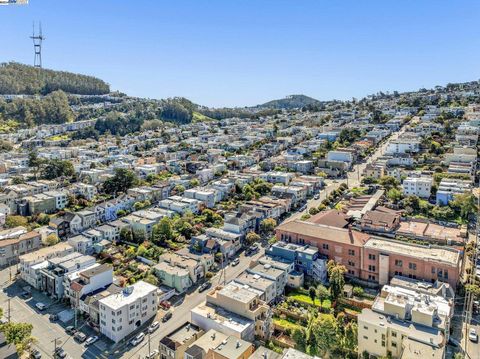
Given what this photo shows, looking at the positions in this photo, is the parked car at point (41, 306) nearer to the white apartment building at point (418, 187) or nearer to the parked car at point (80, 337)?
the parked car at point (80, 337)

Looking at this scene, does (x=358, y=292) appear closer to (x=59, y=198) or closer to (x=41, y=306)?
(x=41, y=306)

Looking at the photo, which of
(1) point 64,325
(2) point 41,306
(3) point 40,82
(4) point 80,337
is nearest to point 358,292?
(4) point 80,337

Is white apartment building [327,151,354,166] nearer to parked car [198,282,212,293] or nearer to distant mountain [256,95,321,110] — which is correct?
parked car [198,282,212,293]

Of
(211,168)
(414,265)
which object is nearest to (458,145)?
(211,168)

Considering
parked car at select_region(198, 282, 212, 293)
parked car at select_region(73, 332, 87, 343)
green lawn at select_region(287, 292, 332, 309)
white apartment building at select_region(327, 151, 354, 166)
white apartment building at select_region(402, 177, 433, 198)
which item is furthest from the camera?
white apartment building at select_region(327, 151, 354, 166)

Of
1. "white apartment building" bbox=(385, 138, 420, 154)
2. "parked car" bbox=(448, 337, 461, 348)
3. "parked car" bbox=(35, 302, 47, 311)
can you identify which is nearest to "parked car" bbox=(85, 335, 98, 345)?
"parked car" bbox=(35, 302, 47, 311)

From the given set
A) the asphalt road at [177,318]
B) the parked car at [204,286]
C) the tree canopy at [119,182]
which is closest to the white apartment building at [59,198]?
the tree canopy at [119,182]
